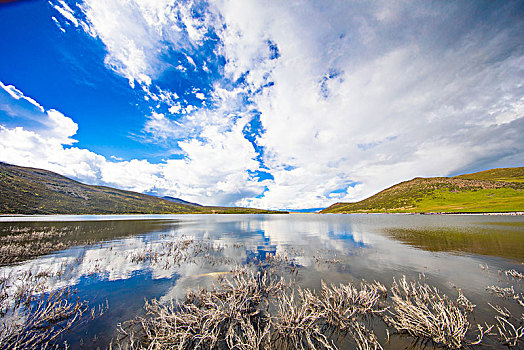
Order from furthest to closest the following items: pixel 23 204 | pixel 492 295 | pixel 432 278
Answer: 1. pixel 23 204
2. pixel 432 278
3. pixel 492 295

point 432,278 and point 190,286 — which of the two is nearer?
point 190,286

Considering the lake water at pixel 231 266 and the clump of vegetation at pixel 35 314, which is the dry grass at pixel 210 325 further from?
the clump of vegetation at pixel 35 314

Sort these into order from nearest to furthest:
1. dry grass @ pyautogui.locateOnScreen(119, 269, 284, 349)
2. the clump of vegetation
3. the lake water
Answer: dry grass @ pyautogui.locateOnScreen(119, 269, 284, 349), the clump of vegetation, the lake water

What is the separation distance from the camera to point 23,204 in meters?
145

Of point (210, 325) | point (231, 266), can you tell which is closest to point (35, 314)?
point (210, 325)

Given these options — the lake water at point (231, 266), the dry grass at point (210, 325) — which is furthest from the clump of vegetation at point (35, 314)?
the dry grass at point (210, 325)

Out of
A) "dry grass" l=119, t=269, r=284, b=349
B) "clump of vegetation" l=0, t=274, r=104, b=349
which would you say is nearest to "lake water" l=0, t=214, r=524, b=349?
"clump of vegetation" l=0, t=274, r=104, b=349

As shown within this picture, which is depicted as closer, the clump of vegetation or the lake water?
the clump of vegetation

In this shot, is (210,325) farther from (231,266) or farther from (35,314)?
(231,266)

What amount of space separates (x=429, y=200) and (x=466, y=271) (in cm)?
22963

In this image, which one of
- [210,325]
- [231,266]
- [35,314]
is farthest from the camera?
[231,266]

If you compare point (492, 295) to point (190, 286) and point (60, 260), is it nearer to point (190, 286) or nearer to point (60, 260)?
point (190, 286)

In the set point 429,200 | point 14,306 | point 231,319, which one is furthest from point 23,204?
point 429,200

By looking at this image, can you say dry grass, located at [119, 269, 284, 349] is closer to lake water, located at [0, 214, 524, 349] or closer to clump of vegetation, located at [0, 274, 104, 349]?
lake water, located at [0, 214, 524, 349]
